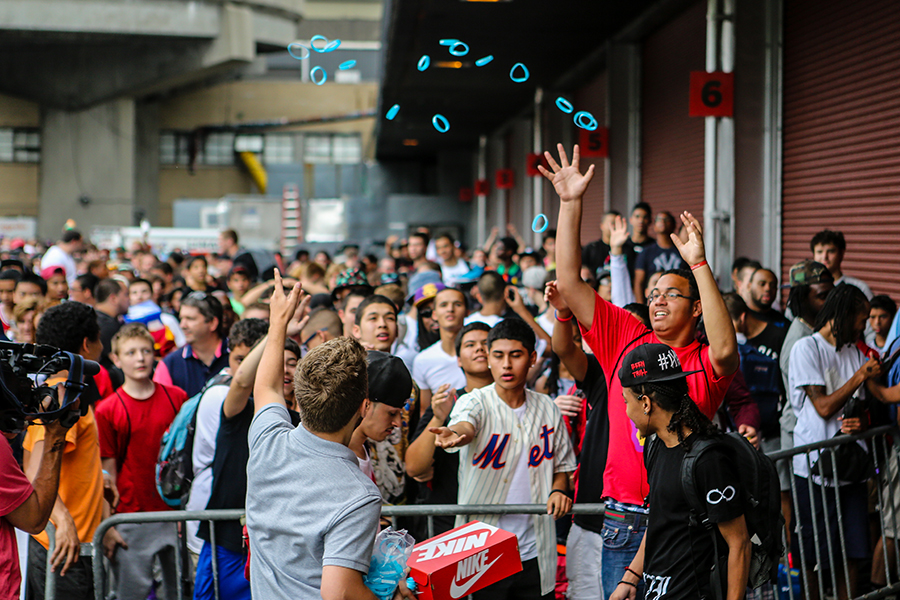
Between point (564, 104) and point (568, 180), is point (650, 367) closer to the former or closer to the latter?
point (568, 180)

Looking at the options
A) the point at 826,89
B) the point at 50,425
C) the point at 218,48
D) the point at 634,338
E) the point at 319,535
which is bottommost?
the point at 319,535

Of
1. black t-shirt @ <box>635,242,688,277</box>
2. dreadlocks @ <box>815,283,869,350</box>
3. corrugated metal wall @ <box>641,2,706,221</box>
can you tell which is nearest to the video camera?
dreadlocks @ <box>815,283,869,350</box>

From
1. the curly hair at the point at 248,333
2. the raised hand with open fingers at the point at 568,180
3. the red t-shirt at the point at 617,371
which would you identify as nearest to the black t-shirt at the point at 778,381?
the red t-shirt at the point at 617,371

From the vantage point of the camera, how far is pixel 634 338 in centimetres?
397

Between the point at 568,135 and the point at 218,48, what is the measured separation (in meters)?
19.8

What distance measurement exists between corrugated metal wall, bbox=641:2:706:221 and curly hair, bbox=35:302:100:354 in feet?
30.6

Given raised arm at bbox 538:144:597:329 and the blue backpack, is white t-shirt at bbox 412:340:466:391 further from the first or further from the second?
raised arm at bbox 538:144:597:329

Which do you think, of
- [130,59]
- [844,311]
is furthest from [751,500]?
[130,59]

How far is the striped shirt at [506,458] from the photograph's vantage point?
14.0ft

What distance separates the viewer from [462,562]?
286 centimetres

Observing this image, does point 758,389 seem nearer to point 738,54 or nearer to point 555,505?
point 555,505

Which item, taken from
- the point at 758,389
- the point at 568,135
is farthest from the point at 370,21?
the point at 758,389

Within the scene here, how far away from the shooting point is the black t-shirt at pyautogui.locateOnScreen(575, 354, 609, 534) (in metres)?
4.70

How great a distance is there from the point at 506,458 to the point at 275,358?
5.07 ft
